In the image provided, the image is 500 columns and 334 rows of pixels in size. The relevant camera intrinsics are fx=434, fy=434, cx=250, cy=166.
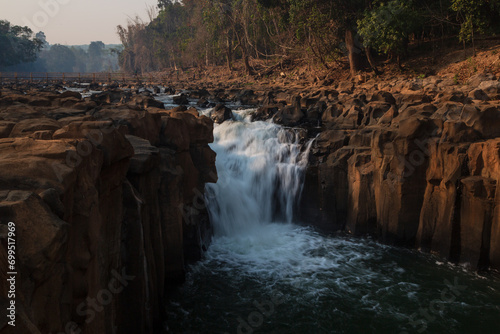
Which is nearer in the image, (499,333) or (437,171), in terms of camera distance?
(499,333)

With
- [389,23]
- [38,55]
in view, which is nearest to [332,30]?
[389,23]

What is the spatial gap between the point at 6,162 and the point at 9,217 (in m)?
1.19

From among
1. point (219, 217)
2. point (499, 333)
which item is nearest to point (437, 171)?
point (499, 333)

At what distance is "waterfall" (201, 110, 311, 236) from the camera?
13531 millimetres

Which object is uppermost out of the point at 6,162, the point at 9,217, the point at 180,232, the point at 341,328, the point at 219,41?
the point at 219,41

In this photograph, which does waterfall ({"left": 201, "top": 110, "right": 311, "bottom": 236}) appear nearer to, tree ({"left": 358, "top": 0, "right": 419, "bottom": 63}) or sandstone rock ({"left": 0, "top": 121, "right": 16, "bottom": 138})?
sandstone rock ({"left": 0, "top": 121, "right": 16, "bottom": 138})

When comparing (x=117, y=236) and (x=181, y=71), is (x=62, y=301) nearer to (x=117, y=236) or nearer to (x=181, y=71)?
(x=117, y=236)

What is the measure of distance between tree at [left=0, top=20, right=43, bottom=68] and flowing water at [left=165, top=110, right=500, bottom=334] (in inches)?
2415

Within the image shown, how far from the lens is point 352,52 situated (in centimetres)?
2711

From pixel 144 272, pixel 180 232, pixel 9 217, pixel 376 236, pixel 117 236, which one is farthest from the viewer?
pixel 376 236

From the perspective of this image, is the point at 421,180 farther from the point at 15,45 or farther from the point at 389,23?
the point at 15,45

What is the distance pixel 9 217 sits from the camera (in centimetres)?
365

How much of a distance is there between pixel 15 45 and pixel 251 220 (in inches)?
2766

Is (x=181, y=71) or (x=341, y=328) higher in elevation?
(x=181, y=71)
